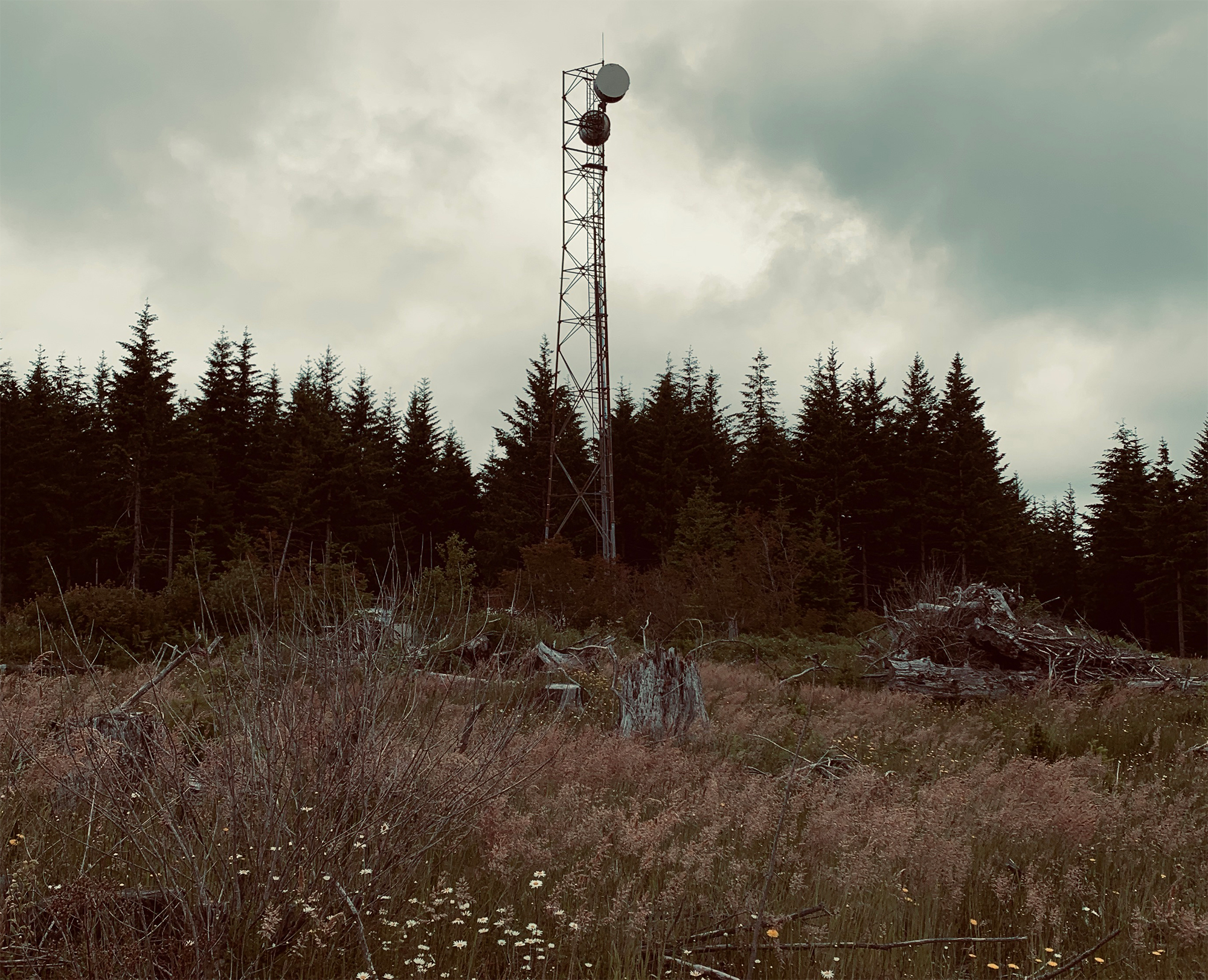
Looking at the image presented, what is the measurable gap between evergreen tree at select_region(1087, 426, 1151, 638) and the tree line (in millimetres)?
110

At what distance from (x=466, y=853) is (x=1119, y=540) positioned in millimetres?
43339

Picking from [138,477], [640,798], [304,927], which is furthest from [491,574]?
[304,927]

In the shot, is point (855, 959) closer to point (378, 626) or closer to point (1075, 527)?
point (378, 626)

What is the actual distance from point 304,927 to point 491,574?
3225 centimetres

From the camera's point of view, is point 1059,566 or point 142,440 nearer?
point 142,440

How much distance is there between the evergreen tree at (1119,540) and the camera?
38.6m

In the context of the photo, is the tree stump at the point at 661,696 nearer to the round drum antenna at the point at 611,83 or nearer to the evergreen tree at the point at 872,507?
the round drum antenna at the point at 611,83

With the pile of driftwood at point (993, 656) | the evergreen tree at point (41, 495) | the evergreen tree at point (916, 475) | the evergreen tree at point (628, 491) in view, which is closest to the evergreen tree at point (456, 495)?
the evergreen tree at point (628, 491)

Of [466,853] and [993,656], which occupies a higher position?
[993,656]

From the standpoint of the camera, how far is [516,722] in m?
3.86

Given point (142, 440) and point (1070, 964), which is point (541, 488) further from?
point (1070, 964)

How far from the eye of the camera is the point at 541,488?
1489 inches

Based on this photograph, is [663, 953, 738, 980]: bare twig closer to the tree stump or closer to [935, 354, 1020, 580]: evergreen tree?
the tree stump

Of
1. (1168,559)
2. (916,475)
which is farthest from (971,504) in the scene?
(1168,559)
